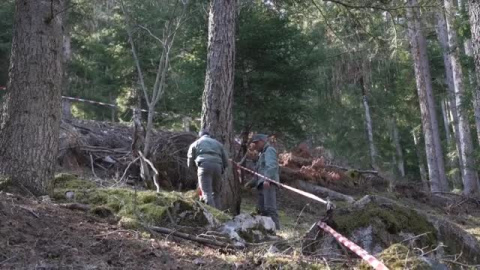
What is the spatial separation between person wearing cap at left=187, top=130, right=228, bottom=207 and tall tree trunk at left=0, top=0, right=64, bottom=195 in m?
2.75

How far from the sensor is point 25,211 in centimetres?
461

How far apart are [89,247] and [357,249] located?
213cm

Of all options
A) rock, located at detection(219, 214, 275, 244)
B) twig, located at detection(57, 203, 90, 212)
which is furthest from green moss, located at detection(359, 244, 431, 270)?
twig, located at detection(57, 203, 90, 212)

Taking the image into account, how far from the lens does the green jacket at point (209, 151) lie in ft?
26.1

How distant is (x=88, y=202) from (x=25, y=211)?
1.24m

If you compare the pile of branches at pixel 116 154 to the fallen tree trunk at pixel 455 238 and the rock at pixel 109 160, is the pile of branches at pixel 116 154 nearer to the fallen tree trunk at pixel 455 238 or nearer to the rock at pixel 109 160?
the rock at pixel 109 160

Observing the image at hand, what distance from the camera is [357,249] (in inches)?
152

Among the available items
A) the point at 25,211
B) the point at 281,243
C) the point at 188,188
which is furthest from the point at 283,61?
the point at 25,211

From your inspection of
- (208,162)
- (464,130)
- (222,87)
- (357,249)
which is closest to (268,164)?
(208,162)

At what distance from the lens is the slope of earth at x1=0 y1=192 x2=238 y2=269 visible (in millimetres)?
3951

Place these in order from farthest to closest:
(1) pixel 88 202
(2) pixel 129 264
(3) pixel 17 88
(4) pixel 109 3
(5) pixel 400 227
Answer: (4) pixel 109 3 → (1) pixel 88 202 → (3) pixel 17 88 → (5) pixel 400 227 → (2) pixel 129 264

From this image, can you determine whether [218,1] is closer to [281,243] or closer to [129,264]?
[281,243]

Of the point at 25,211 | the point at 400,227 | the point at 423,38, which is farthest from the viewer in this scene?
the point at 423,38

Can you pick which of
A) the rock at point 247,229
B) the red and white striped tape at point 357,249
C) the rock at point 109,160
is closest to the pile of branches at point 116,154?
the rock at point 109,160
